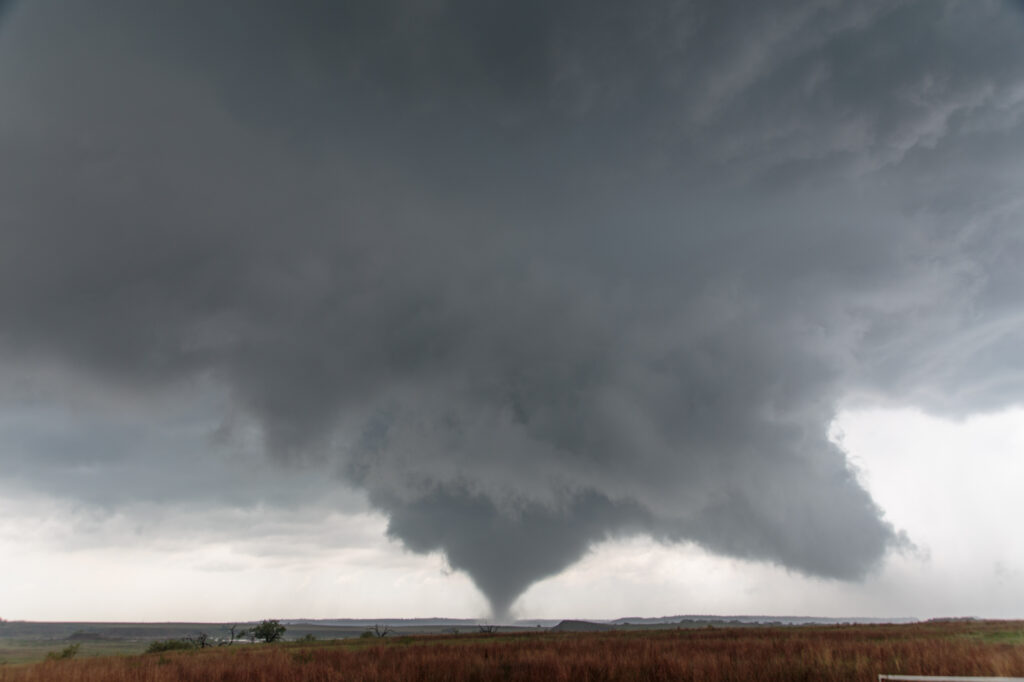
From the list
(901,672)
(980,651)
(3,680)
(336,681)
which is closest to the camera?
(901,672)

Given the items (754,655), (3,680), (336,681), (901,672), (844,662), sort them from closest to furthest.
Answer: (901,672), (336,681), (844,662), (3,680), (754,655)

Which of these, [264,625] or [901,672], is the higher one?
[901,672]

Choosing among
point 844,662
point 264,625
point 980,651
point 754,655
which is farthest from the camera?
point 264,625

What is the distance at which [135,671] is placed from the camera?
68.8ft

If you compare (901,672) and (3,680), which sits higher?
(901,672)

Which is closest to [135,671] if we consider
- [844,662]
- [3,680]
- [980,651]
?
[3,680]

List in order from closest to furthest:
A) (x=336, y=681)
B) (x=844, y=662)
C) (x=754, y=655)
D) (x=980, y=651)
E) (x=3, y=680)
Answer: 1. (x=336, y=681)
2. (x=844, y=662)
3. (x=980, y=651)
4. (x=3, y=680)
5. (x=754, y=655)

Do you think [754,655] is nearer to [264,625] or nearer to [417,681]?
[417,681]

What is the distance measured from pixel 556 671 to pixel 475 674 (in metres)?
2.67

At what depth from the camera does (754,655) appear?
2167 centimetres

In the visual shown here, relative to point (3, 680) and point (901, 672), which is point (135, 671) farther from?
point (901, 672)

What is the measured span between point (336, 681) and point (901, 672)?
16.1 metres

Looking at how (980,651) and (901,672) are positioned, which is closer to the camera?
(901,672)

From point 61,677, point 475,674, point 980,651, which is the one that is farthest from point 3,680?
point 980,651
